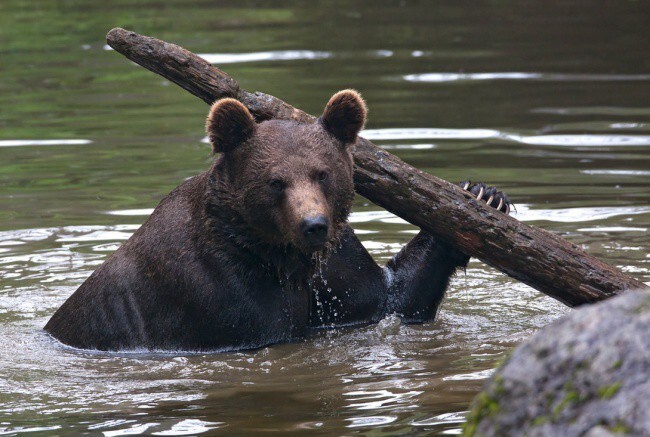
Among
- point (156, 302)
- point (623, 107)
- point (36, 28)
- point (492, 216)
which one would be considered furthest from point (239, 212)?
point (36, 28)

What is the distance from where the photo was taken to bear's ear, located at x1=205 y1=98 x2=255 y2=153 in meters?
6.67

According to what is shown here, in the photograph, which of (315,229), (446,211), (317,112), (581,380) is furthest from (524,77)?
(581,380)

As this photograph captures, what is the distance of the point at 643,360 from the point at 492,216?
11.2 feet

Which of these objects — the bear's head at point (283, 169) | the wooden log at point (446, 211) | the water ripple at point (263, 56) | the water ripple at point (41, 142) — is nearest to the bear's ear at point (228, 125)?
the bear's head at point (283, 169)

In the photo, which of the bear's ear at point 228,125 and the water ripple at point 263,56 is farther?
the water ripple at point 263,56

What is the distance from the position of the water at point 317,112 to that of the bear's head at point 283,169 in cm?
79

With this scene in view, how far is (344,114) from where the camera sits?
6910 mm

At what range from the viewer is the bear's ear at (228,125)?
263 inches

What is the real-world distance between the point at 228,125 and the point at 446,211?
4.33 ft

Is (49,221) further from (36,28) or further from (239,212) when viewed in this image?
(36,28)

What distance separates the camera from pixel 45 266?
937 centimetres

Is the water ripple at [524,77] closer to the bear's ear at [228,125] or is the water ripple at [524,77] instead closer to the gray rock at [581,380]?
the bear's ear at [228,125]

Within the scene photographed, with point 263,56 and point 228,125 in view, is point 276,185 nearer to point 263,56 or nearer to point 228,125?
point 228,125

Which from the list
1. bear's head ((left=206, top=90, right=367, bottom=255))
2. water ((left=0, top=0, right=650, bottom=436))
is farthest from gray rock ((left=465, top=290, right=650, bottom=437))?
bear's head ((left=206, top=90, right=367, bottom=255))
